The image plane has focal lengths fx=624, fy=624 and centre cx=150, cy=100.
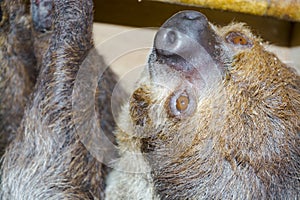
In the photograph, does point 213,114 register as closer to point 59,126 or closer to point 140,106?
point 140,106

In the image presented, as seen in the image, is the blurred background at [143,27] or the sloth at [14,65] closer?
the sloth at [14,65]

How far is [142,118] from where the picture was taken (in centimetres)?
393

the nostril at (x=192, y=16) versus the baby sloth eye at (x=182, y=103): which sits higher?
the nostril at (x=192, y=16)

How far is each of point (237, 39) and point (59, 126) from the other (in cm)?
139

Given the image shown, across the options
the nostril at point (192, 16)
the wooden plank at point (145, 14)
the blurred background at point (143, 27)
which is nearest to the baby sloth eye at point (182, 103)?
the nostril at point (192, 16)

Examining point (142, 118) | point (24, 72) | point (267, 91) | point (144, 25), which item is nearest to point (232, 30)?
point (267, 91)

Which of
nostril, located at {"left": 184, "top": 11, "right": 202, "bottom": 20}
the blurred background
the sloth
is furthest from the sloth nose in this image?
the sloth

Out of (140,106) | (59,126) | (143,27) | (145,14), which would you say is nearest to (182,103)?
(140,106)

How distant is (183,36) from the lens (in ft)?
11.6

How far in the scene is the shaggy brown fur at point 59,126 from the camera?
171 inches

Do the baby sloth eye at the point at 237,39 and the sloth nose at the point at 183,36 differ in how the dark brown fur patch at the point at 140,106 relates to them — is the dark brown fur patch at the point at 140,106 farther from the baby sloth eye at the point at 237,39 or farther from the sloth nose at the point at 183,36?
the baby sloth eye at the point at 237,39

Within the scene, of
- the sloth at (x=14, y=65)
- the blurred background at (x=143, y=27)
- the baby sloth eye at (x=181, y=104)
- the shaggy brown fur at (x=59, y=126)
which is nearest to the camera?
the baby sloth eye at (x=181, y=104)

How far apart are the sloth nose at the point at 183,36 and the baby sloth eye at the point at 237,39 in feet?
0.93

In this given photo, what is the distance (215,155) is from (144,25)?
188cm
